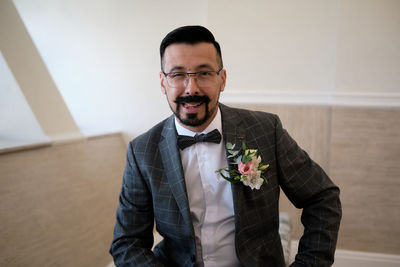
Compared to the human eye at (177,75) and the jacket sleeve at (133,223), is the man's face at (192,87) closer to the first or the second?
the human eye at (177,75)

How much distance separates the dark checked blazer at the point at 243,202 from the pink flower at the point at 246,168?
0.40ft

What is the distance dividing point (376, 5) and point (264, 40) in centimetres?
88

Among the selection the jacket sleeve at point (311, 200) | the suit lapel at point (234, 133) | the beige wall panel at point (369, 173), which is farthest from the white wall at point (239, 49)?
the jacket sleeve at point (311, 200)

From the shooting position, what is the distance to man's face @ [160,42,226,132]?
4.22 feet

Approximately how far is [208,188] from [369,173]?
5.73ft

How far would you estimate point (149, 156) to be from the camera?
142 centimetres

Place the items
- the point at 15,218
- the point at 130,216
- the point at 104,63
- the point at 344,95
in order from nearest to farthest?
the point at 130,216
the point at 15,218
the point at 344,95
the point at 104,63

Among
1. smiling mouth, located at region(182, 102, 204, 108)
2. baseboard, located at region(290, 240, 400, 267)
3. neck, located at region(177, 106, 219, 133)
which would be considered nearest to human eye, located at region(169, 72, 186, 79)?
smiling mouth, located at region(182, 102, 204, 108)

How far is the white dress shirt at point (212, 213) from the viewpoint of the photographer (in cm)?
133

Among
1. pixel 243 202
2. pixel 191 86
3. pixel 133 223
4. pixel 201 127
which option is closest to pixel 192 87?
pixel 191 86

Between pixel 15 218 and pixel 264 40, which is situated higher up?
pixel 264 40

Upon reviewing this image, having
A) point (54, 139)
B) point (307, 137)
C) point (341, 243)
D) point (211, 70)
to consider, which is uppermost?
point (211, 70)

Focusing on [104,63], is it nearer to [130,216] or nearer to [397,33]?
[130,216]

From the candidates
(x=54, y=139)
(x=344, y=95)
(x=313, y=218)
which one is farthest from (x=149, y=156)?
(x=344, y=95)
